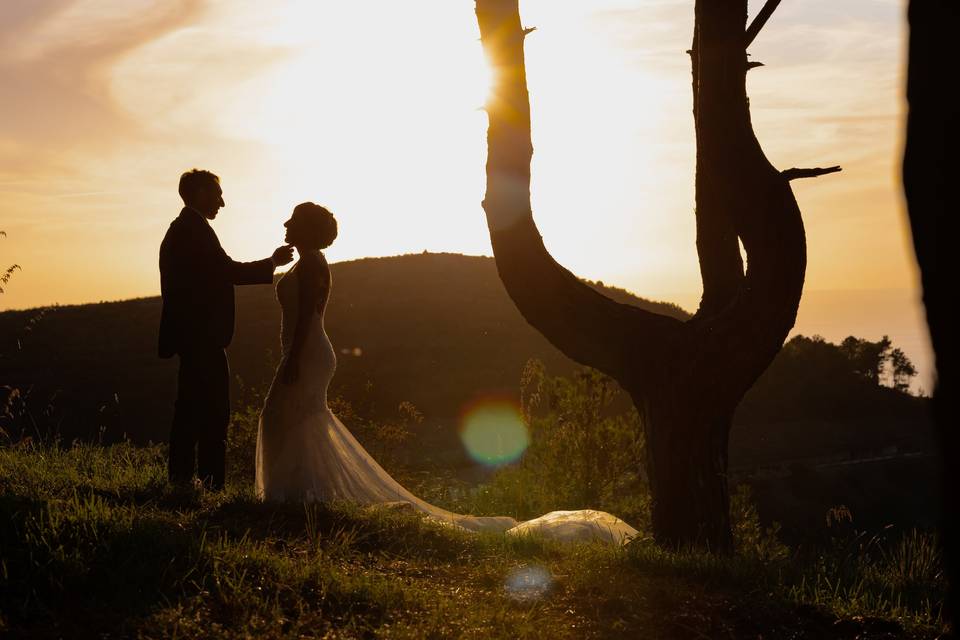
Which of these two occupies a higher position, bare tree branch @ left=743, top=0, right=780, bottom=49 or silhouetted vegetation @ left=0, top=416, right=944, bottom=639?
bare tree branch @ left=743, top=0, right=780, bottom=49

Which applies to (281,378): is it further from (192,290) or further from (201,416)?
(192,290)

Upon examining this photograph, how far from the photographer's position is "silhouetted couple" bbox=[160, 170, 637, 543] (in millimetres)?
8289

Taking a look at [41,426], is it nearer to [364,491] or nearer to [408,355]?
[408,355]

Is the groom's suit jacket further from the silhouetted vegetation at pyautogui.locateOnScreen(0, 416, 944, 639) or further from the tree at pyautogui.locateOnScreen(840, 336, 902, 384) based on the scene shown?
the tree at pyautogui.locateOnScreen(840, 336, 902, 384)

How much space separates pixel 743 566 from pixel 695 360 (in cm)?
193

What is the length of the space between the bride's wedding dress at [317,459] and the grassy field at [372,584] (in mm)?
871

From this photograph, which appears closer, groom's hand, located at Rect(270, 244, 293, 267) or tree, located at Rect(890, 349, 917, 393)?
groom's hand, located at Rect(270, 244, 293, 267)

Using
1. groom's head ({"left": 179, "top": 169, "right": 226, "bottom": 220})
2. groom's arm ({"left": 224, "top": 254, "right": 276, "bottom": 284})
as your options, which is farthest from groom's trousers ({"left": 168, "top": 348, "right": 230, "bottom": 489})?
groom's head ({"left": 179, "top": 169, "right": 226, "bottom": 220})

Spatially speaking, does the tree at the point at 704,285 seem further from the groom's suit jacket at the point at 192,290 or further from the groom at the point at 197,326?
the groom's suit jacket at the point at 192,290

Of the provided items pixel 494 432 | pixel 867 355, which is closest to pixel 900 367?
pixel 867 355

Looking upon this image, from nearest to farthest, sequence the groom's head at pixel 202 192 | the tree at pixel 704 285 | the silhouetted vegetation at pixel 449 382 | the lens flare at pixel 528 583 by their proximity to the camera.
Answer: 1. the lens flare at pixel 528 583
2. the tree at pixel 704 285
3. the groom's head at pixel 202 192
4. the silhouetted vegetation at pixel 449 382

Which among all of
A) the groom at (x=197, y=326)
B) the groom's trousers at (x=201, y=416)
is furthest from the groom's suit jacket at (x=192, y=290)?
the groom's trousers at (x=201, y=416)

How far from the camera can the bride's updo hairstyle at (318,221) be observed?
27.4ft

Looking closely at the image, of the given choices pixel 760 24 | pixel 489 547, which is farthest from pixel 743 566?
pixel 760 24
